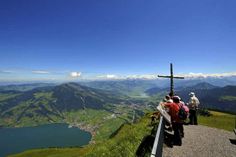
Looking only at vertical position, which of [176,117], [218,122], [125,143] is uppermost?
[176,117]

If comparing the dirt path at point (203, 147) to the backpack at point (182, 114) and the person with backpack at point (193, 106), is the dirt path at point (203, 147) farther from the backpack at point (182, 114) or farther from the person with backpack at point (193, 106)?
the person with backpack at point (193, 106)

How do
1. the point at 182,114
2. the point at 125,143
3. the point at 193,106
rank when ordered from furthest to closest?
the point at 193,106 < the point at 125,143 < the point at 182,114

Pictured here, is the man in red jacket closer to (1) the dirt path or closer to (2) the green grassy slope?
(1) the dirt path

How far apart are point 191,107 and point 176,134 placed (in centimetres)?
971

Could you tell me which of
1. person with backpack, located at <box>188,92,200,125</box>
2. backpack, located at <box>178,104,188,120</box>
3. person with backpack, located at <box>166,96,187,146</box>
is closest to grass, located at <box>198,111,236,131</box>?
person with backpack, located at <box>188,92,200,125</box>

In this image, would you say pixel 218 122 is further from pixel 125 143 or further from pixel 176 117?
pixel 176 117

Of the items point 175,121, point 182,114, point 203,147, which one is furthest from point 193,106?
point 175,121

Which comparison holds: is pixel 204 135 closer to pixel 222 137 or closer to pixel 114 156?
pixel 222 137

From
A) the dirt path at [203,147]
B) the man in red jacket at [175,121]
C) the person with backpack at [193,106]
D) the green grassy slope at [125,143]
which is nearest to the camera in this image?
the dirt path at [203,147]

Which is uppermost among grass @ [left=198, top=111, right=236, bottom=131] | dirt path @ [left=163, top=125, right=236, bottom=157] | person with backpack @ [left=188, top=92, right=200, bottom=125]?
person with backpack @ [left=188, top=92, right=200, bottom=125]

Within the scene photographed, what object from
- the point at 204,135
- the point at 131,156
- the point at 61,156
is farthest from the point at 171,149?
the point at 61,156

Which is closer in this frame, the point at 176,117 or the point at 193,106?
the point at 176,117

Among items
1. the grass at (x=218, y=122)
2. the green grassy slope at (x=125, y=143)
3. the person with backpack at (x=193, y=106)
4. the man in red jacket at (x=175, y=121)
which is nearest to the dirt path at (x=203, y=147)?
the man in red jacket at (x=175, y=121)

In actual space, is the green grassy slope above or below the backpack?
below
